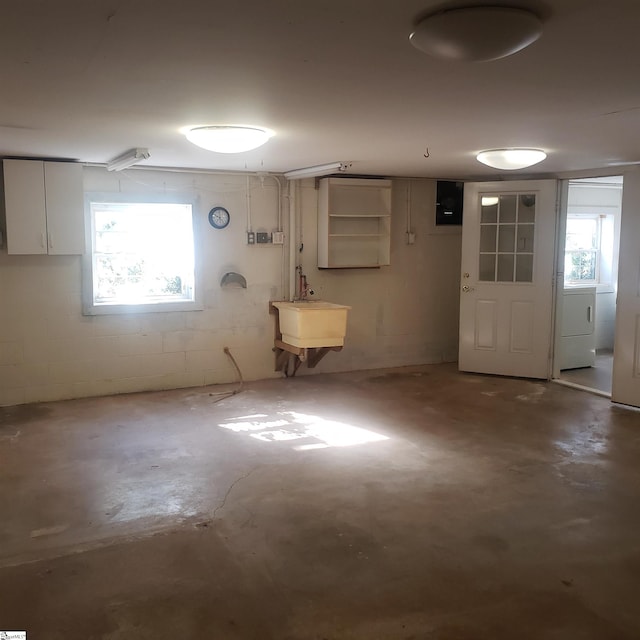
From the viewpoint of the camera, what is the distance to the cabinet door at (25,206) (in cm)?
498

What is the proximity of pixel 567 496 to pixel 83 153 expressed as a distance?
422 centimetres

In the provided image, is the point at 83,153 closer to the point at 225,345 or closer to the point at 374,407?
the point at 225,345

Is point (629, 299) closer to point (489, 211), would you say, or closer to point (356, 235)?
point (489, 211)

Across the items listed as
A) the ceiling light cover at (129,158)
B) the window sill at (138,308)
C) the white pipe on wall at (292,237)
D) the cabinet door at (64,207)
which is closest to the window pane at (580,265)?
the white pipe on wall at (292,237)

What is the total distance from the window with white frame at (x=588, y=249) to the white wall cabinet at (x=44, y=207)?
5.91 metres

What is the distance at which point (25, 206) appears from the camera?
5.04 m

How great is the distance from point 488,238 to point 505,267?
13.8 inches

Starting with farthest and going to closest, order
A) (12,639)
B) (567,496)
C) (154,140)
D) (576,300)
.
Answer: (576,300)
(154,140)
(567,496)
(12,639)

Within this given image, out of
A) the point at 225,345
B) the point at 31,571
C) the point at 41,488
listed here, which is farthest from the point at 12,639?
the point at 225,345

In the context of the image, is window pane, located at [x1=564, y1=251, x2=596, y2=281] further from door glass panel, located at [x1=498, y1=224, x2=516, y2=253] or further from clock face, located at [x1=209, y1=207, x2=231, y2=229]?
clock face, located at [x1=209, y1=207, x2=231, y2=229]

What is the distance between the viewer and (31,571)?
2682mm

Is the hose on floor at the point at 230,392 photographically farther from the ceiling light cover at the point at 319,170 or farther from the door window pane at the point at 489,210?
Result: the door window pane at the point at 489,210

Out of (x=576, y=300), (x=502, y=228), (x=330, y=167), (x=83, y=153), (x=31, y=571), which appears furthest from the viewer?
(x=576, y=300)

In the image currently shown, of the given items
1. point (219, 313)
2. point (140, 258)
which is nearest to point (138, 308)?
point (140, 258)
